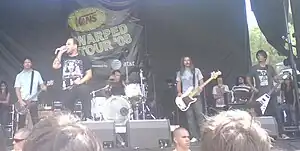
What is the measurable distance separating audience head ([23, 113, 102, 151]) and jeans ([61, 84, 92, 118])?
561cm

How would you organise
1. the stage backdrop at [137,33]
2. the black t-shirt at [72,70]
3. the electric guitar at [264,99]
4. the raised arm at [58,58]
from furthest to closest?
the stage backdrop at [137,33] < the raised arm at [58,58] < the electric guitar at [264,99] < the black t-shirt at [72,70]

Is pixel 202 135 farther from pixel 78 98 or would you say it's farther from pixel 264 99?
pixel 264 99

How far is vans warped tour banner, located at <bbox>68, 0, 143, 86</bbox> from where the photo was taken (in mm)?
7656

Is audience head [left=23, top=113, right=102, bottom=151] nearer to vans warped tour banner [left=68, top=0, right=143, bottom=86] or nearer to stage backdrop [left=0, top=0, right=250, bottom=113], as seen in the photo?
stage backdrop [left=0, top=0, right=250, bottom=113]

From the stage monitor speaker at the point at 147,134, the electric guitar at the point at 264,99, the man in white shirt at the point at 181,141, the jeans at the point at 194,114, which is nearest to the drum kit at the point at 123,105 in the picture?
the jeans at the point at 194,114

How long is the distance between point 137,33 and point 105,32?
1.73 ft

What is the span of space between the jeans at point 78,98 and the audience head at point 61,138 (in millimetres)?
5614

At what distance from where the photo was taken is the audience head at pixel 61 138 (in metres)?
0.89

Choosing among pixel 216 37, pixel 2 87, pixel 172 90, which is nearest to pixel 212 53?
pixel 216 37

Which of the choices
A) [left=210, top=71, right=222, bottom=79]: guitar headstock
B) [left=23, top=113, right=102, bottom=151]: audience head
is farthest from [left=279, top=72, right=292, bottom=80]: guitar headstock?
[left=23, top=113, right=102, bottom=151]: audience head

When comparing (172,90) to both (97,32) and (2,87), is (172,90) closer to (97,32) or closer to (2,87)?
(97,32)

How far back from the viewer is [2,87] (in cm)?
704

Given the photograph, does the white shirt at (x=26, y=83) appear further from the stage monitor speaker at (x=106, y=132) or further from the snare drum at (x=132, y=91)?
the stage monitor speaker at (x=106, y=132)

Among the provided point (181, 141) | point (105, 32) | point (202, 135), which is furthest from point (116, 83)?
point (202, 135)
